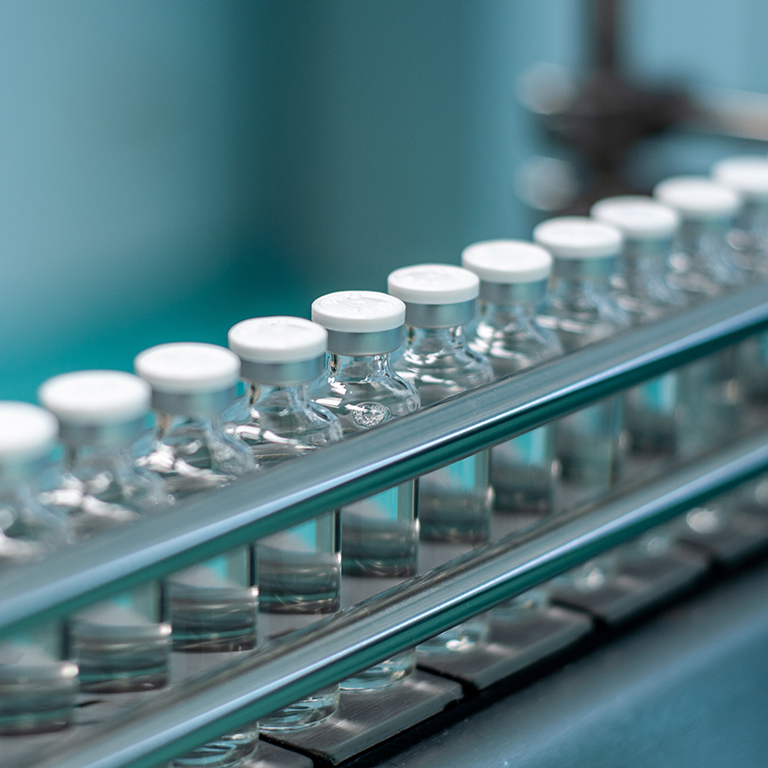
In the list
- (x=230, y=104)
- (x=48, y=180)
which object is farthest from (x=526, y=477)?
(x=230, y=104)

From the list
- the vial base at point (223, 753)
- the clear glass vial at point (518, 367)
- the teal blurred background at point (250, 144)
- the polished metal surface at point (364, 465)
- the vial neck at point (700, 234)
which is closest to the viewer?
the polished metal surface at point (364, 465)

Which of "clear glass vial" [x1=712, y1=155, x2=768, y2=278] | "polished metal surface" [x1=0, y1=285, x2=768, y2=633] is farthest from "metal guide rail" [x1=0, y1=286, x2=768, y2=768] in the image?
"clear glass vial" [x1=712, y1=155, x2=768, y2=278]

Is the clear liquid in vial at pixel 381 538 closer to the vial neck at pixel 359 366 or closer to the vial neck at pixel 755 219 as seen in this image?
the vial neck at pixel 359 366

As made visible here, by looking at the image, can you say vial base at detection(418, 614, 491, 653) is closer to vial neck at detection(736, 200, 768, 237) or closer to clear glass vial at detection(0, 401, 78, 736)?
clear glass vial at detection(0, 401, 78, 736)

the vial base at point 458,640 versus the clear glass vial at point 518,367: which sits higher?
the clear glass vial at point 518,367

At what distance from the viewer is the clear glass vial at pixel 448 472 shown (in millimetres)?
455

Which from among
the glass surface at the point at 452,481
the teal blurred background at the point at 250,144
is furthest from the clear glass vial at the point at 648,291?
the teal blurred background at the point at 250,144

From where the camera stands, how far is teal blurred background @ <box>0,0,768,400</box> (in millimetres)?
2131

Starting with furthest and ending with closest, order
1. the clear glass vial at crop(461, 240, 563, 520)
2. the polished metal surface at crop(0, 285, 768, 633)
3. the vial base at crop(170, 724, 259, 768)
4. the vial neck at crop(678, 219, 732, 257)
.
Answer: the vial neck at crop(678, 219, 732, 257), the clear glass vial at crop(461, 240, 563, 520), the vial base at crop(170, 724, 259, 768), the polished metal surface at crop(0, 285, 768, 633)

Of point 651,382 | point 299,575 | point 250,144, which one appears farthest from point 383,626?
point 250,144

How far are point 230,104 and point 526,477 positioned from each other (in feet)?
6.65

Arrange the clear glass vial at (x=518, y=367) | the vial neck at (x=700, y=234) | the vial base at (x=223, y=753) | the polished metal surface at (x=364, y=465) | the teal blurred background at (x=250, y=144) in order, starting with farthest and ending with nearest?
the teal blurred background at (x=250, y=144)
the vial neck at (x=700, y=234)
the clear glass vial at (x=518, y=367)
the vial base at (x=223, y=753)
the polished metal surface at (x=364, y=465)

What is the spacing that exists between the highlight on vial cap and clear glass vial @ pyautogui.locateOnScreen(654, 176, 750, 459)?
186mm

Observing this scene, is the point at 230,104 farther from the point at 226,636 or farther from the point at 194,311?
the point at 226,636
